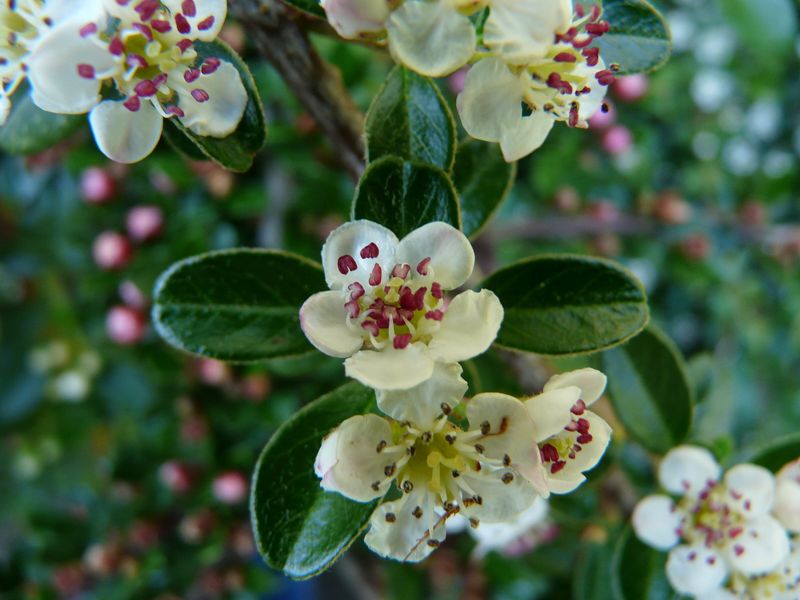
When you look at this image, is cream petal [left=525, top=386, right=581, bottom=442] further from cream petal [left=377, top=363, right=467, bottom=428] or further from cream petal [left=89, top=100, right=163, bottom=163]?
cream petal [left=89, top=100, right=163, bottom=163]

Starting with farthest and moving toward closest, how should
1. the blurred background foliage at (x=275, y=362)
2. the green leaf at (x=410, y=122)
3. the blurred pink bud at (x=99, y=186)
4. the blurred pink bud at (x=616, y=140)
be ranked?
the blurred pink bud at (x=616, y=140)
the blurred pink bud at (x=99, y=186)
the blurred background foliage at (x=275, y=362)
the green leaf at (x=410, y=122)

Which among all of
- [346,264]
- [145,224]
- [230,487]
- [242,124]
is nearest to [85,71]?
[242,124]

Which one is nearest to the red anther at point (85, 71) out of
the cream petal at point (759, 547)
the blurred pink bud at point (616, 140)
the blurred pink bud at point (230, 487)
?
the cream petal at point (759, 547)

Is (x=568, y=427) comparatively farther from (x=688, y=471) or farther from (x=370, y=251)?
(x=688, y=471)

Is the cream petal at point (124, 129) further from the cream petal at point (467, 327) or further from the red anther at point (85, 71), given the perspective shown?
the cream petal at point (467, 327)

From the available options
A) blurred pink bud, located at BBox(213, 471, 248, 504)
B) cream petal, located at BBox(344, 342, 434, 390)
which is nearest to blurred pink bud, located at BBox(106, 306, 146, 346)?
blurred pink bud, located at BBox(213, 471, 248, 504)

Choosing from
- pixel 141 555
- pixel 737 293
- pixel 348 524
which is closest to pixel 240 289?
pixel 348 524
